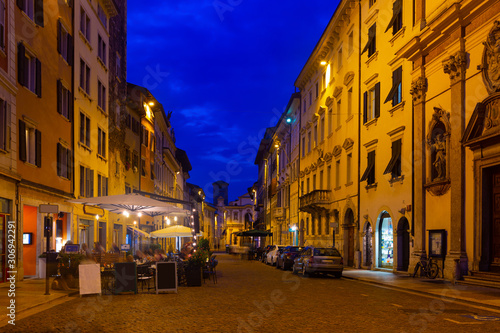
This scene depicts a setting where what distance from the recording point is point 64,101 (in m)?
25.8

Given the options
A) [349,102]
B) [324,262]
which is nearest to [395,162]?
[324,262]

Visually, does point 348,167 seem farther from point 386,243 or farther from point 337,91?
point 386,243

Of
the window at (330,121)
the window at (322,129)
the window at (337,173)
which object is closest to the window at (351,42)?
the window at (330,121)

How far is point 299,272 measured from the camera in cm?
2880

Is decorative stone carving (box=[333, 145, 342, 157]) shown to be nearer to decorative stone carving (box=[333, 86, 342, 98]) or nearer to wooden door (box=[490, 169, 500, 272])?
decorative stone carving (box=[333, 86, 342, 98])

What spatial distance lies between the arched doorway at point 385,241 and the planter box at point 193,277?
13051mm

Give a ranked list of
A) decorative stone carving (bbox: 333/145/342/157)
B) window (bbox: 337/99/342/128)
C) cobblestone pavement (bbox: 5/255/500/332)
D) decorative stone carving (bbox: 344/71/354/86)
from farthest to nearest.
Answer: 1. window (bbox: 337/99/342/128)
2. decorative stone carving (bbox: 333/145/342/157)
3. decorative stone carving (bbox: 344/71/354/86)
4. cobblestone pavement (bbox: 5/255/500/332)

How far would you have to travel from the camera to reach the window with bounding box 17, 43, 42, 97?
786 inches

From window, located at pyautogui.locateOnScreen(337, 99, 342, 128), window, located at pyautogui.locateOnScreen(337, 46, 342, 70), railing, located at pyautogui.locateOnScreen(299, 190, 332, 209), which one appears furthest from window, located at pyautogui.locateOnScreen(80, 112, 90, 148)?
window, located at pyautogui.locateOnScreen(337, 46, 342, 70)

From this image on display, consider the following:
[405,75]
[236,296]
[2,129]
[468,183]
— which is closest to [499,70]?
[468,183]

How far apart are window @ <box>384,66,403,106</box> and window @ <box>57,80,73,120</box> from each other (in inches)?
593

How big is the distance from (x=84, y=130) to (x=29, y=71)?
817 centimetres

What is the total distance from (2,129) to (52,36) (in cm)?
682

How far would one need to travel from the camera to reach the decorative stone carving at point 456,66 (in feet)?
68.7
